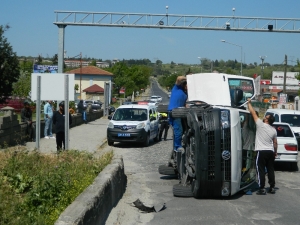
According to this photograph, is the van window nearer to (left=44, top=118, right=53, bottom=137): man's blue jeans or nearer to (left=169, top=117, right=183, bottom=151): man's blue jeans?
(left=169, top=117, right=183, bottom=151): man's blue jeans

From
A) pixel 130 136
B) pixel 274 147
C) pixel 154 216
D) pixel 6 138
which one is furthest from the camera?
pixel 130 136

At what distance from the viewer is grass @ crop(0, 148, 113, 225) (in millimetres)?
6651

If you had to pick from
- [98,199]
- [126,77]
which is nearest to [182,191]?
[98,199]

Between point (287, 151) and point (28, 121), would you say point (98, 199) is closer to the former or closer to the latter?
point (287, 151)

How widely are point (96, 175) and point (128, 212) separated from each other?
101 cm

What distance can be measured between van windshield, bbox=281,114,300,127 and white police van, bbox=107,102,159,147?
5907 millimetres

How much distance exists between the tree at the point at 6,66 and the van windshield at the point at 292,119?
20420 mm

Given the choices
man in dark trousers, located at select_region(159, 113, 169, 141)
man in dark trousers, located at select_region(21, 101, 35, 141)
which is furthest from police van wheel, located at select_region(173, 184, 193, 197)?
man in dark trousers, located at select_region(159, 113, 169, 141)

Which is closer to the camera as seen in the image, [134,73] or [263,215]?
[263,215]

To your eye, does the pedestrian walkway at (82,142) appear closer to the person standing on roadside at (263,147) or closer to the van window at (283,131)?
the van window at (283,131)

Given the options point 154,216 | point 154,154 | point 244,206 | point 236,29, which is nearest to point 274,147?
point 244,206

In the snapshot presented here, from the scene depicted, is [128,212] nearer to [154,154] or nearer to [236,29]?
[154,154]

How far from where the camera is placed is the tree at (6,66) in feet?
121

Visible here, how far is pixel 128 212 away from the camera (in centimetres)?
960
